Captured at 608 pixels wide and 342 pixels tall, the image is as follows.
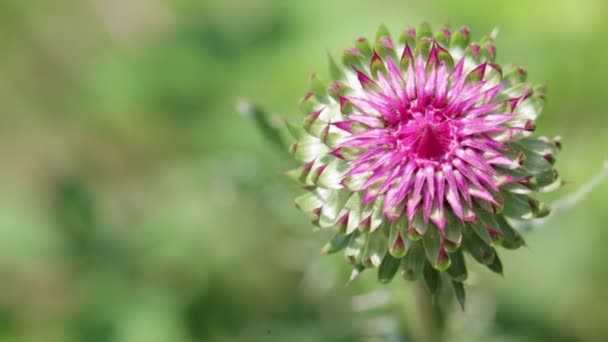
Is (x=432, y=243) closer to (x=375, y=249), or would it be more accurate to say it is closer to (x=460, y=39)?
(x=375, y=249)

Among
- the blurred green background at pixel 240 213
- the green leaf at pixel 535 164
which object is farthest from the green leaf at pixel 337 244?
the blurred green background at pixel 240 213

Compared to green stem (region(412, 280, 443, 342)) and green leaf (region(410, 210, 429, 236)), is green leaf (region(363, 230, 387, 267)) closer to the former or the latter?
green leaf (region(410, 210, 429, 236))

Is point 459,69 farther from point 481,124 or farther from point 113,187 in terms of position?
point 113,187

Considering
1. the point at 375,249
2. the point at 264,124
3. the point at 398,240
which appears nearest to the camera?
the point at 398,240

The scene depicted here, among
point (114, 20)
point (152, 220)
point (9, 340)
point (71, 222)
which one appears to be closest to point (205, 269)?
point (152, 220)

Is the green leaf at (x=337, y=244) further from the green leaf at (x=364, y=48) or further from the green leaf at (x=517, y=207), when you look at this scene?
the green leaf at (x=364, y=48)

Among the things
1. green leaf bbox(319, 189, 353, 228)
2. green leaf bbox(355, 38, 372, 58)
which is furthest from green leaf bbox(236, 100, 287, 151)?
green leaf bbox(319, 189, 353, 228)

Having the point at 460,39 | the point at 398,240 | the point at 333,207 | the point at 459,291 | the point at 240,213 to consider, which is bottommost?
the point at 240,213

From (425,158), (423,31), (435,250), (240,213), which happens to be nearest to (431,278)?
(435,250)
